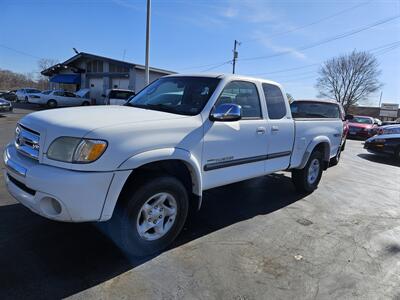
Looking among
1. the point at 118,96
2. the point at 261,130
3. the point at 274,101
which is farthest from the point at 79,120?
the point at 118,96

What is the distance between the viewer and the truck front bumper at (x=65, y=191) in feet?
8.18

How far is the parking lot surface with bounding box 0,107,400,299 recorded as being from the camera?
2.68m

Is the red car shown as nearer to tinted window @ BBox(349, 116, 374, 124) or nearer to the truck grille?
tinted window @ BBox(349, 116, 374, 124)

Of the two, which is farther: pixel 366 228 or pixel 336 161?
pixel 336 161

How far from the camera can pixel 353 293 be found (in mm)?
2852

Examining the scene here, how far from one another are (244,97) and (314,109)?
5232 mm

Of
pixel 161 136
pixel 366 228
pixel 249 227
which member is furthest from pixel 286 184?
pixel 161 136

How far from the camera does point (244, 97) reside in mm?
4207

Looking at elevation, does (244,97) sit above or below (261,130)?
above

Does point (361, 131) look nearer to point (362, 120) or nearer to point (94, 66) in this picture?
point (362, 120)

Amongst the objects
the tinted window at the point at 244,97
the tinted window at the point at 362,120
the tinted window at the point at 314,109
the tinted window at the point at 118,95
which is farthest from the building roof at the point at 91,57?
the tinted window at the point at 244,97

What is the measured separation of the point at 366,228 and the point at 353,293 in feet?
6.23

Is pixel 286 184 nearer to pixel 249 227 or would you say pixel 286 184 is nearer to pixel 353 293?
pixel 249 227

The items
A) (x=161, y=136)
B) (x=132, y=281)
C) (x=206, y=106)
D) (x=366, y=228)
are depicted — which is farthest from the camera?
(x=366, y=228)
